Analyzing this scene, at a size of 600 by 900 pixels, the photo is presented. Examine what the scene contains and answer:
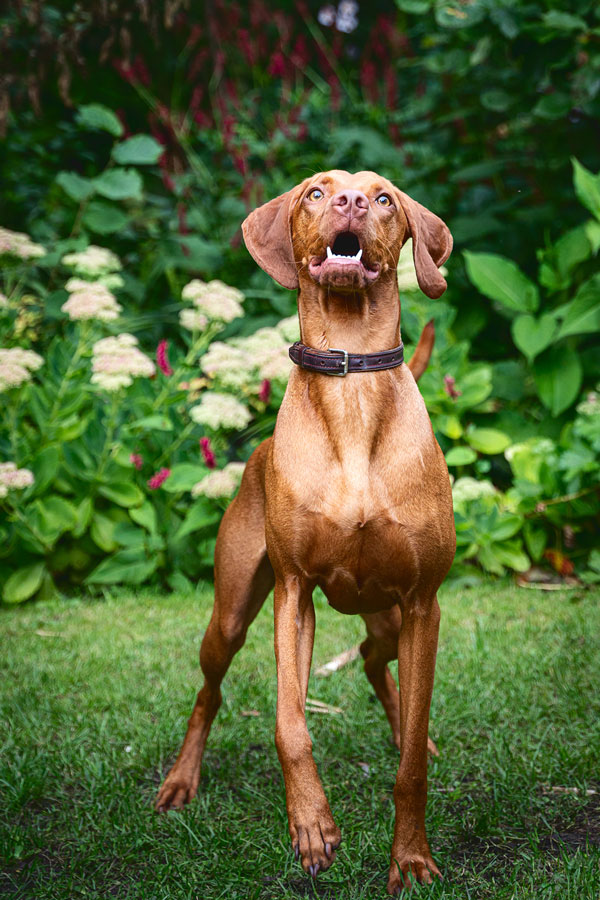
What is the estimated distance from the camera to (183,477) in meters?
4.85

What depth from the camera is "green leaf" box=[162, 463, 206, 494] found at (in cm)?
482

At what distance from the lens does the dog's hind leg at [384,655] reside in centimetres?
290

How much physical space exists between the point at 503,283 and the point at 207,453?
7.18 ft

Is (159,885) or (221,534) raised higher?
(221,534)

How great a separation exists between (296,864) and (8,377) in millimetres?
3020

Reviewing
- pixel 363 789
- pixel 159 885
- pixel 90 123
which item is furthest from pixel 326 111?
pixel 159 885

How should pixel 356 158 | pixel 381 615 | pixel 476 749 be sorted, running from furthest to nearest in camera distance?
pixel 356 158
pixel 476 749
pixel 381 615

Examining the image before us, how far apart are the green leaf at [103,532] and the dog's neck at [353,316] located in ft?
9.35

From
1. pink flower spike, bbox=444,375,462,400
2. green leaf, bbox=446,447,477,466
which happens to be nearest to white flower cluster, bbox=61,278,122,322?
pink flower spike, bbox=444,375,462,400

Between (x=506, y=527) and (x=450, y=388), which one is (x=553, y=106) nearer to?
(x=450, y=388)

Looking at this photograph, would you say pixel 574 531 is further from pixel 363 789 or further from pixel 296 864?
pixel 296 864

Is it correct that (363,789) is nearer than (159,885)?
No

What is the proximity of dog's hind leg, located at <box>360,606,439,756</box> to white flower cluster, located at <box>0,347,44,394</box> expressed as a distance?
2.45 metres

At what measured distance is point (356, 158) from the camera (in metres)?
7.20
